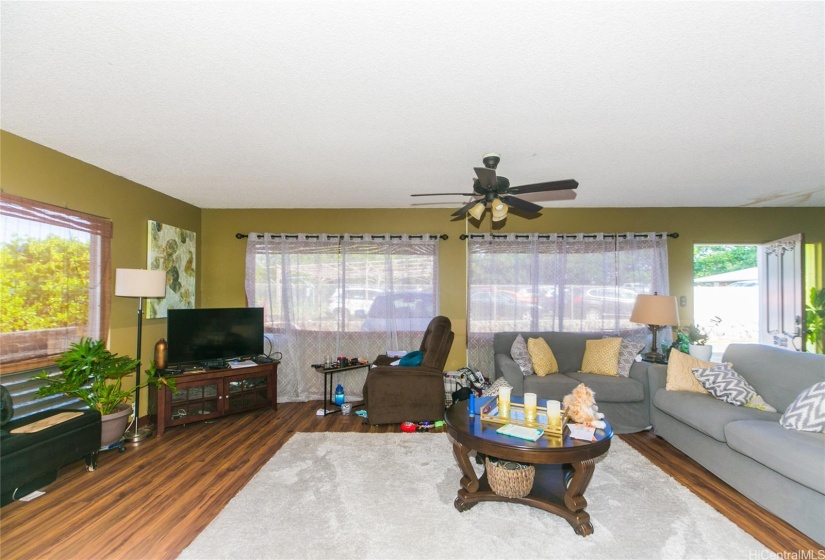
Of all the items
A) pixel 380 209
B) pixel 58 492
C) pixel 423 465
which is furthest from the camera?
pixel 380 209

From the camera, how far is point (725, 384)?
297 centimetres

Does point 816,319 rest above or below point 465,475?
above

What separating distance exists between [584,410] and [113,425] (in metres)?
3.73

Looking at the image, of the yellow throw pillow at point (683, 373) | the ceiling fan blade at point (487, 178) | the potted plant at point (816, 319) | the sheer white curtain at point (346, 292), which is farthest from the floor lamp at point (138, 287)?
the potted plant at point (816, 319)

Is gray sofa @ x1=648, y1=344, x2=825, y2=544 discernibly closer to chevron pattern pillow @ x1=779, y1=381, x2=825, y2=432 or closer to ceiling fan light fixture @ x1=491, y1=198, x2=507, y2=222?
chevron pattern pillow @ x1=779, y1=381, x2=825, y2=432

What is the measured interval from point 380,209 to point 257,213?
1.66 meters

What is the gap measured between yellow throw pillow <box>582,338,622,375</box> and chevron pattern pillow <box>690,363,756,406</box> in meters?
0.82

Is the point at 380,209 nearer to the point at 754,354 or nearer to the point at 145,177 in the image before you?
the point at 145,177

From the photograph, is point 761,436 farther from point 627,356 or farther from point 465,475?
point 465,475

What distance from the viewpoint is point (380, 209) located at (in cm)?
493

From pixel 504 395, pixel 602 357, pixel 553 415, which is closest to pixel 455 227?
pixel 602 357

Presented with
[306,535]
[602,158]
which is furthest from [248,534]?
[602,158]

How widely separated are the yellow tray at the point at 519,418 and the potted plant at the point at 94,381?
305 centimetres

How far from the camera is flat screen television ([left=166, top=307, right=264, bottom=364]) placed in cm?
391
